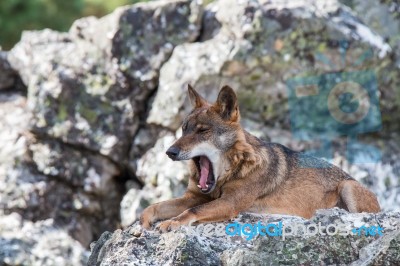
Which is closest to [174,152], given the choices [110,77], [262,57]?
[262,57]

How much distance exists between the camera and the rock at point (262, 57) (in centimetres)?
1185

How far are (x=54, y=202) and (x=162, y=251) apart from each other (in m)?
6.29

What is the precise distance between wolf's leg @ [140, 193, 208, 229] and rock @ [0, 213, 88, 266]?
4.12m

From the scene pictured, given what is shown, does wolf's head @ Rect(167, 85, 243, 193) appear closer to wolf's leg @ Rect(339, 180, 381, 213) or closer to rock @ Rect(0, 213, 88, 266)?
wolf's leg @ Rect(339, 180, 381, 213)

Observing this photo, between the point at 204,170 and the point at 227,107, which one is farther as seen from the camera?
the point at 227,107

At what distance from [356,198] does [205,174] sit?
1.46 metres

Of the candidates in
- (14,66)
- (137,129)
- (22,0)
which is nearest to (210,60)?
(137,129)

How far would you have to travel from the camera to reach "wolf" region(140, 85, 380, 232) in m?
7.28

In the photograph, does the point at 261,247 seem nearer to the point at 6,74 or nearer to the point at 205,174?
the point at 205,174

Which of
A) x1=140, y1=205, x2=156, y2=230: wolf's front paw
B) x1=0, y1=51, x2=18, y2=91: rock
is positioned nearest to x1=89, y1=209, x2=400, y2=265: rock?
x1=140, y1=205, x2=156, y2=230: wolf's front paw

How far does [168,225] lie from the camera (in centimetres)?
671

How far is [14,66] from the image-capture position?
13375mm

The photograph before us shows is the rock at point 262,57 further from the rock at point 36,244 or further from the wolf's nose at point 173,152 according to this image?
the wolf's nose at point 173,152

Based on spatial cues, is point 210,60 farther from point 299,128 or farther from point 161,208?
point 161,208
